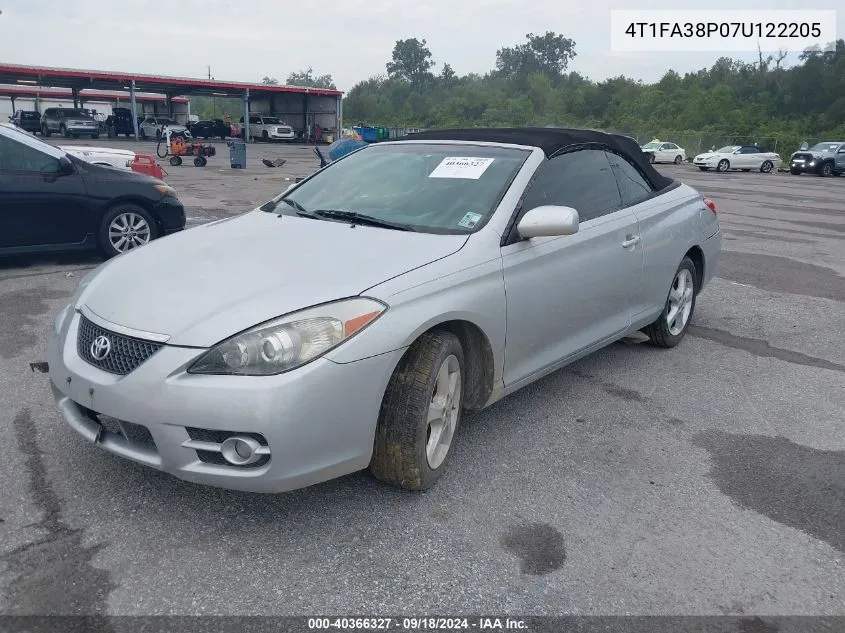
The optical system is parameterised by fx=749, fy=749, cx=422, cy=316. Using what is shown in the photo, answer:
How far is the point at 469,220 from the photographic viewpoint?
147 inches

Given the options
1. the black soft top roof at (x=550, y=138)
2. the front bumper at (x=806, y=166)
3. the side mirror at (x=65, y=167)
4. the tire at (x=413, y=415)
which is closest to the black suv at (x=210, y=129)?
the front bumper at (x=806, y=166)

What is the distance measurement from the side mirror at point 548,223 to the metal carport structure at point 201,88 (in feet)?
155

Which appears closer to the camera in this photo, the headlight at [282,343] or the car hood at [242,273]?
the headlight at [282,343]

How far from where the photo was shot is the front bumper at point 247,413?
8.88ft

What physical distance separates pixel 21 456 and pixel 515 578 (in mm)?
2361

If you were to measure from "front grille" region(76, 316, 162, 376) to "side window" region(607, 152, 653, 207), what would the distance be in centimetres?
316

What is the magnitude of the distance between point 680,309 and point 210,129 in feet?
154

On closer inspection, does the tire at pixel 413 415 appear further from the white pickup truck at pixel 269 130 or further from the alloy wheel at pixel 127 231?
the white pickup truck at pixel 269 130

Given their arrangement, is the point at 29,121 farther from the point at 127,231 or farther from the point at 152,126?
the point at 127,231

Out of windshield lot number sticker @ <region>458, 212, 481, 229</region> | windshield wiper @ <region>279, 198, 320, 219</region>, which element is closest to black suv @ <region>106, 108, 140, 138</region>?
windshield wiper @ <region>279, 198, 320, 219</region>

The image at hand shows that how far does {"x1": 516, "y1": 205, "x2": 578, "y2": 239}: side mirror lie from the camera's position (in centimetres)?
361

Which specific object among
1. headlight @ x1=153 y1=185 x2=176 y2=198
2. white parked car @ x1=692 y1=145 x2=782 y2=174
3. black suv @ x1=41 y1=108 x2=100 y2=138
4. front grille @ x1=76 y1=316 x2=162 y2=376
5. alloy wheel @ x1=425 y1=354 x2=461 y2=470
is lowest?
alloy wheel @ x1=425 y1=354 x2=461 y2=470

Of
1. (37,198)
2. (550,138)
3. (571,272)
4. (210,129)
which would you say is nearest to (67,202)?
(37,198)

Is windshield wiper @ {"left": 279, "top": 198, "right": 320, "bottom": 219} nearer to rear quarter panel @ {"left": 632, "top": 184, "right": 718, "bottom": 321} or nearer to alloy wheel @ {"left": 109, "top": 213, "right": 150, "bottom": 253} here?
rear quarter panel @ {"left": 632, "top": 184, "right": 718, "bottom": 321}
